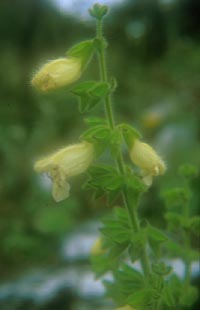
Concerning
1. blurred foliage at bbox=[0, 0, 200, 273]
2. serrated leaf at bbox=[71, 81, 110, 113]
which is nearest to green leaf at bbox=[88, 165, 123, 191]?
serrated leaf at bbox=[71, 81, 110, 113]

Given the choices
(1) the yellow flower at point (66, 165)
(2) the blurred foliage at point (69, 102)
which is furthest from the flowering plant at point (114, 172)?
(2) the blurred foliage at point (69, 102)

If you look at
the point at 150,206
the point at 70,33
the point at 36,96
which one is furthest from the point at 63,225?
the point at 70,33

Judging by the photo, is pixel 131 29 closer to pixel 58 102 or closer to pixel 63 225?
pixel 58 102

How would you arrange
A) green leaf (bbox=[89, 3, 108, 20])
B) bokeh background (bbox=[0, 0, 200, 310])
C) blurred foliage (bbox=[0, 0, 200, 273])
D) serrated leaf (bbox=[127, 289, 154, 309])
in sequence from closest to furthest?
serrated leaf (bbox=[127, 289, 154, 309]), green leaf (bbox=[89, 3, 108, 20]), bokeh background (bbox=[0, 0, 200, 310]), blurred foliage (bbox=[0, 0, 200, 273])

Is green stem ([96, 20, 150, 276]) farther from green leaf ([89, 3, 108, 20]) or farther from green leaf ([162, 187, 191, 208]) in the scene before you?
green leaf ([162, 187, 191, 208])

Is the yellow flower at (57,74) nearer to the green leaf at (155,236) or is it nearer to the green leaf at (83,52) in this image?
the green leaf at (83,52)

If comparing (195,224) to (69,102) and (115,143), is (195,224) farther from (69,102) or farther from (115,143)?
(69,102)

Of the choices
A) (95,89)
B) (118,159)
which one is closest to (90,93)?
(95,89)
